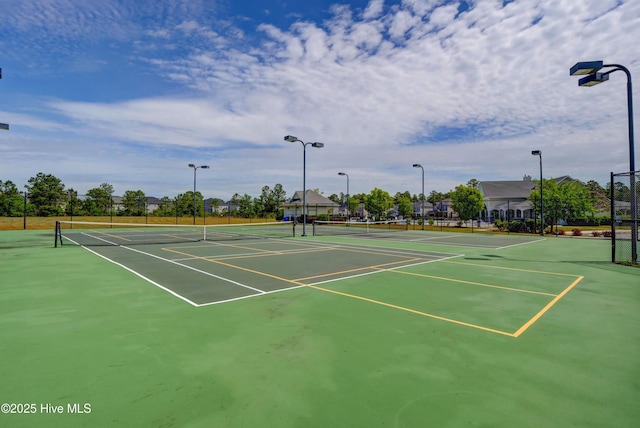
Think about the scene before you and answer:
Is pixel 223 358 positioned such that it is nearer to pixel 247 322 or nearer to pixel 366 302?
pixel 247 322

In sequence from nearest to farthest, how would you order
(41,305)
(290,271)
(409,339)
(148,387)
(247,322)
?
(148,387) → (409,339) → (247,322) → (41,305) → (290,271)

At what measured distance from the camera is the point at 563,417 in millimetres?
3217

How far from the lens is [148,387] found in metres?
3.73

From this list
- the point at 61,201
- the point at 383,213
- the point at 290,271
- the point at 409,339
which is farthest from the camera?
the point at 383,213

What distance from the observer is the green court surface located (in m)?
3.31

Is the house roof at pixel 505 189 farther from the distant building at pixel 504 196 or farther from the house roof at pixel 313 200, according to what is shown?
the house roof at pixel 313 200

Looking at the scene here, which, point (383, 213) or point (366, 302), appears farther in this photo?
point (383, 213)

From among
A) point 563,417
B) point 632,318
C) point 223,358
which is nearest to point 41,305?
point 223,358

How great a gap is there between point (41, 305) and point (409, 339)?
754cm

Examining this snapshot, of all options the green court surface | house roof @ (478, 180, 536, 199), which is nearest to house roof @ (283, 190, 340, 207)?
house roof @ (478, 180, 536, 199)

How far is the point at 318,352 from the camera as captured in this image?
4676 mm

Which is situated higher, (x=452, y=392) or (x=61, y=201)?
(x=61, y=201)

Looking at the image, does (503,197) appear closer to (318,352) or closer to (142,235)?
(142,235)

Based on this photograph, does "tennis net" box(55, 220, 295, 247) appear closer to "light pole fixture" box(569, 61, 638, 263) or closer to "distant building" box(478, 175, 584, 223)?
"light pole fixture" box(569, 61, 638, 263)
